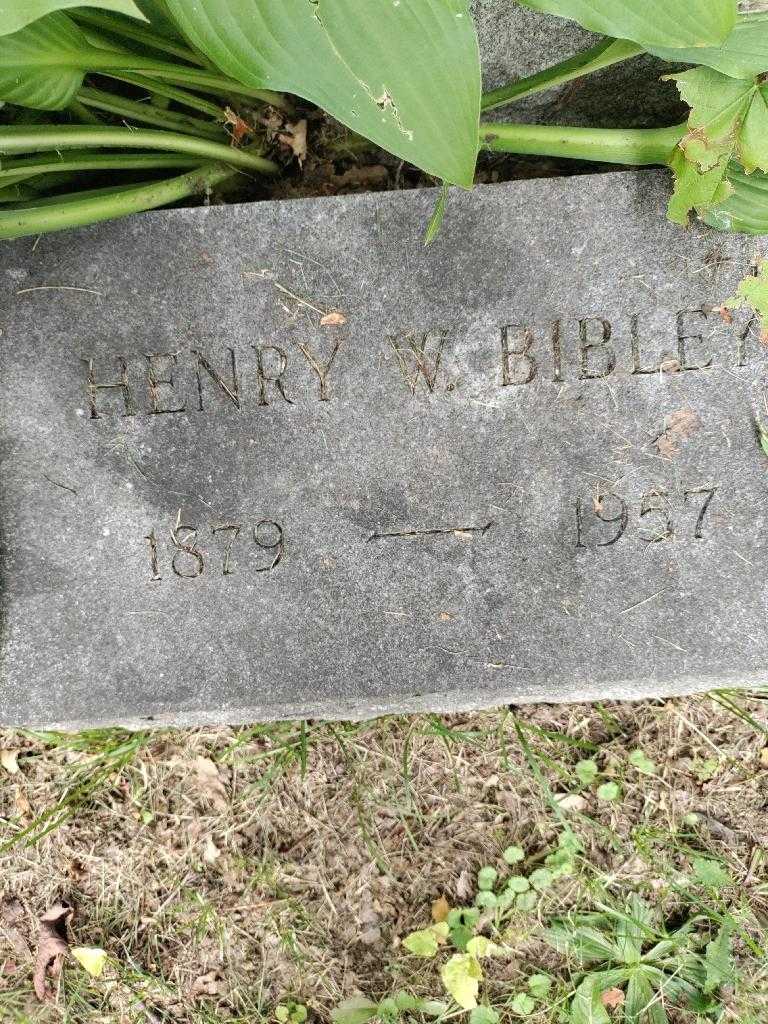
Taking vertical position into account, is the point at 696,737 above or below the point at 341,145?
below

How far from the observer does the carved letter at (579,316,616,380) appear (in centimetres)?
146

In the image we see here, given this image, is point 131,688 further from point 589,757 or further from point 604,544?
point 589,757

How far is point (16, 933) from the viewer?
2.05 meters

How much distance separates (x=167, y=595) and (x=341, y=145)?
3.50 feet

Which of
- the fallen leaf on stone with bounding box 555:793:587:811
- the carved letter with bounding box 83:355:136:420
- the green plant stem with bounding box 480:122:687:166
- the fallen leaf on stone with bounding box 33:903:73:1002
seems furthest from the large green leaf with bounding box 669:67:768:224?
the fallen leaf on stone with bounding box 33:903:73:1002

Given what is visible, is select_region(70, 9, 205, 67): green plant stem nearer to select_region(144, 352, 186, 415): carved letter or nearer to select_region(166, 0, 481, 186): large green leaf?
select_region(166, 0, 481, 186): large green leaf

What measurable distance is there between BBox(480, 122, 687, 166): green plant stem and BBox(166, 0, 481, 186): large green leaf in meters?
0.45

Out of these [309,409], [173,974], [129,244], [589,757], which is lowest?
[173,974]

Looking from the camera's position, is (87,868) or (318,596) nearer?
(318,596)

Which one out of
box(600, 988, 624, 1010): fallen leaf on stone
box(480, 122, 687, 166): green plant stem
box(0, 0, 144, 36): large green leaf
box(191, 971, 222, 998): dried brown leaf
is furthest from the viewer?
box(191, 971, 222, 998): dried brown leaf

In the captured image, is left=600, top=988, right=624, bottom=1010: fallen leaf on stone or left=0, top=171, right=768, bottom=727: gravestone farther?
left=600, top=988, right=624, bottom=1010: fallen leaf on stone

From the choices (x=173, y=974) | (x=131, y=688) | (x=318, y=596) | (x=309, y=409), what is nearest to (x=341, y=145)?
(x=309, y=409)

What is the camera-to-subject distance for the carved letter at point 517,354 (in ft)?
4.82

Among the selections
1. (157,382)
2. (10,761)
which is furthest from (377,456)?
(10,761)
